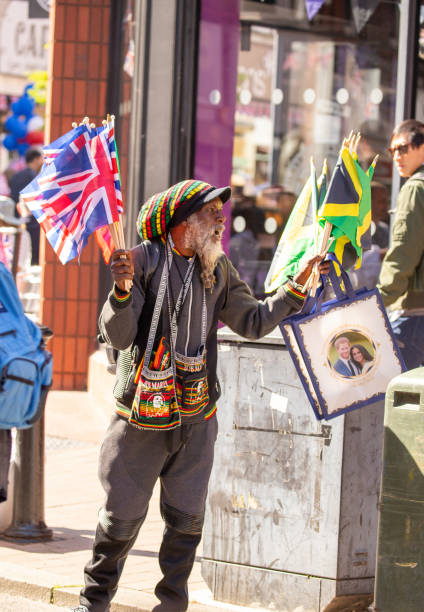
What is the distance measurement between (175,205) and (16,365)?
123 cm

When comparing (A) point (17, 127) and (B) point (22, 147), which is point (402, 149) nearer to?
(A) point (17, 127)

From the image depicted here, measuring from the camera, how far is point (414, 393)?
3611mm

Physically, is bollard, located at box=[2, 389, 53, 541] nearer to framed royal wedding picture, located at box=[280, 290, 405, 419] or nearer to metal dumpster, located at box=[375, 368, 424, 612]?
framed royal wedding picture, located at box=[280, 290, 405, 419]

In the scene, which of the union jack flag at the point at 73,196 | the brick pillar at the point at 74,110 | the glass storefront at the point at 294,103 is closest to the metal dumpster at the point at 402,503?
the union jack flag at the point at 73,196

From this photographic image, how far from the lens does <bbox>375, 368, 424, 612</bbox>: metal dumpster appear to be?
360cm

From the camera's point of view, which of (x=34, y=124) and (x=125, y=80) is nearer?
(x=125, y=80)

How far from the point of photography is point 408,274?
5848mm

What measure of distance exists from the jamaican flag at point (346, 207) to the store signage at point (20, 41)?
60.5 ft

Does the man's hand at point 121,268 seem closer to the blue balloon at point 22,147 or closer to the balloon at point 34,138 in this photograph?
the balloon at point 34,138

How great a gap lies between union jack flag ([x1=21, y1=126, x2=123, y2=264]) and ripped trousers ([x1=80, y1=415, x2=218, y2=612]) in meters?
0.74

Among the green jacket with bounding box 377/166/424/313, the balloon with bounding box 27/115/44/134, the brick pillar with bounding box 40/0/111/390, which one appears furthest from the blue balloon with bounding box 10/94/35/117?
the green jacket with bounding box 377/166/424/313

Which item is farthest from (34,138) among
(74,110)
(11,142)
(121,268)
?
(121,268)

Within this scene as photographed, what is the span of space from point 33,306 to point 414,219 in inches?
230

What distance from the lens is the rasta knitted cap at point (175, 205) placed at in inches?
170
